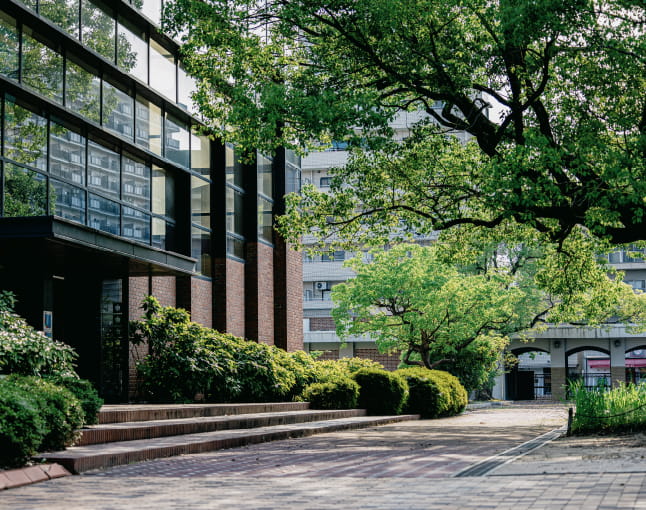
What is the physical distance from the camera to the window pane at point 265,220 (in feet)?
86.8

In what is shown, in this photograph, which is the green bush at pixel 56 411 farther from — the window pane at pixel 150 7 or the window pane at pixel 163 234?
the window pane at pixel 150 7

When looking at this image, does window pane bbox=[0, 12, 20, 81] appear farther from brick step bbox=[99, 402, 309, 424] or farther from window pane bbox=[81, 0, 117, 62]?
brick step bbox=[99, 402, 309, 424]

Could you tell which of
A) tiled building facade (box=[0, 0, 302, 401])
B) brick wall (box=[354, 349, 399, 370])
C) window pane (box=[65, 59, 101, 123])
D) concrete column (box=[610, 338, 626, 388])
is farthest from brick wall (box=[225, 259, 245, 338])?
concrete column (box=[610, 338, 626, 388])

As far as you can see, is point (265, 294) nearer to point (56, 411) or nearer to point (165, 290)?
point (165, 290)

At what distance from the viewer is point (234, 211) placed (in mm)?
25297

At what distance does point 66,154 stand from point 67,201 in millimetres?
951

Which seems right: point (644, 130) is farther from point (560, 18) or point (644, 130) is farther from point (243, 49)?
point (243, 49)

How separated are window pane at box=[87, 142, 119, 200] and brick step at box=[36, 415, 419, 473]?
6195mm

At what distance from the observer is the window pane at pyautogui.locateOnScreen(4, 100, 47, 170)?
15.3m

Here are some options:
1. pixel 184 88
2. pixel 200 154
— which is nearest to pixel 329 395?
pixel 200 154

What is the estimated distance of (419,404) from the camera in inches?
1017

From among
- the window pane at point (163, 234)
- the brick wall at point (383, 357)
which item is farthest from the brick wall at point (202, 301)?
the brick wall at point (383, 357)

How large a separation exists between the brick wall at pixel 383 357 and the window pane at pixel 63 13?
1510 inches

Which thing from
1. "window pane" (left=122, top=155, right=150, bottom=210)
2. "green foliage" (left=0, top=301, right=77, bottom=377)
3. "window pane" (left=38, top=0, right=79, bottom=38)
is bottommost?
"green foliage" (left=0, top=301, right=77, bottom=377)
